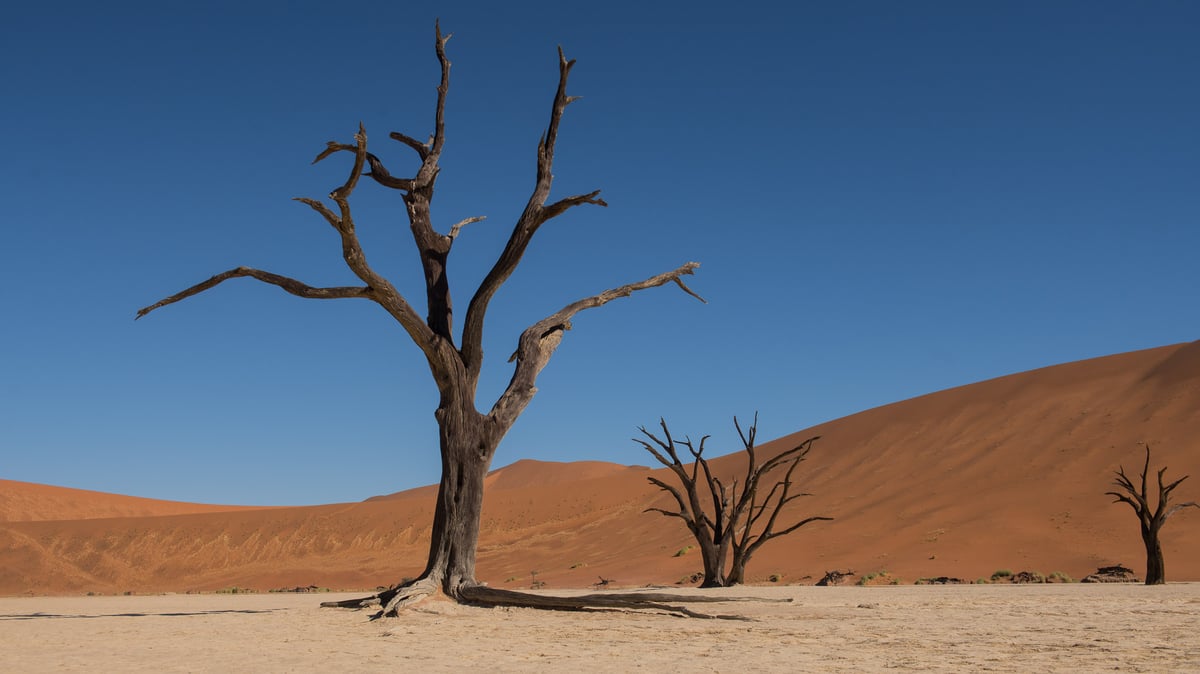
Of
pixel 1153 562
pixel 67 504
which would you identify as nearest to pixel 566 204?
pixel 1153 562

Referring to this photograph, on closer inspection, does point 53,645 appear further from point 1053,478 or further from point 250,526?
point 250,526

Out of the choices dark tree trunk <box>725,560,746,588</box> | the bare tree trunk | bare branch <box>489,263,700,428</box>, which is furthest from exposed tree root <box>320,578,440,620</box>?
dark tree trunk <box>725,560,746,588</box>

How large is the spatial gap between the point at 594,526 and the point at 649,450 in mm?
23535

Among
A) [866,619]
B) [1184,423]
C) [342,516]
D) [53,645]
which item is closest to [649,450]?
[866,619]

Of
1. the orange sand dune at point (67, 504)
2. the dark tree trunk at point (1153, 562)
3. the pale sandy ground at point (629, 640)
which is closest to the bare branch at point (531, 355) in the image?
the pale sandy ground at point (629, 640)

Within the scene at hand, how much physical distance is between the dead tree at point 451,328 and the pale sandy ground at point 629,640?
84 centimetres

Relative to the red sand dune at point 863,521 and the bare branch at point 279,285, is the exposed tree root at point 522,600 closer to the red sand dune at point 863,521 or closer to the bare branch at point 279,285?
the bare branch at point 279,285

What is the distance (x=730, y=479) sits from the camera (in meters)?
48.6

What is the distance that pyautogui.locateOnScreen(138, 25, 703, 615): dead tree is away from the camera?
11.3m

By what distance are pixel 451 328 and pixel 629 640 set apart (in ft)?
17.5

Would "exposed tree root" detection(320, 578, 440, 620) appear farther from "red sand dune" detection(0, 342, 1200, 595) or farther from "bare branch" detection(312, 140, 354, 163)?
"red sand dune" detection(0, 342, 1200, 595)

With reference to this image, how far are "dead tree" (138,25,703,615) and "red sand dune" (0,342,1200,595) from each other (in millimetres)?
16166

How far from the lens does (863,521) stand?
34.8 m

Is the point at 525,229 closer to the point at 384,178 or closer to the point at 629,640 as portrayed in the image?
the point at 384,178
